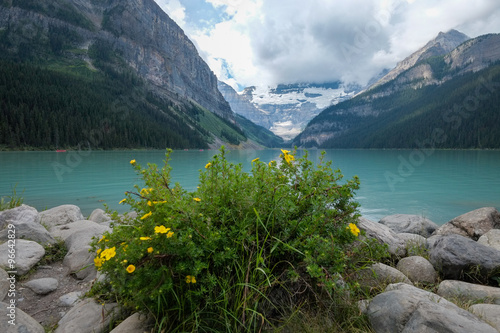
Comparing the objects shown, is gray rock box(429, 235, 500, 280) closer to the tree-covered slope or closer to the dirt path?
the dirt path

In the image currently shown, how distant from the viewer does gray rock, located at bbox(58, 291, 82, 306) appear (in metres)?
4.05

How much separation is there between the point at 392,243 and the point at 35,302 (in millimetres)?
6665

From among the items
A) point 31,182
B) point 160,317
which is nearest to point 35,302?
point 160,317

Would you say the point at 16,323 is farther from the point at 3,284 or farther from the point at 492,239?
the point at 492,239

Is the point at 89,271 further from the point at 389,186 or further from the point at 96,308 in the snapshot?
the point at 389,186

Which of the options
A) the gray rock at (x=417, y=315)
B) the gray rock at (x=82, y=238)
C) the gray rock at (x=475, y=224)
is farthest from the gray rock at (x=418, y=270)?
the gray rock at (x=82, y=238)

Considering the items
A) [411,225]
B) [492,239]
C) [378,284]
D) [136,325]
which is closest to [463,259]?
[378,284]

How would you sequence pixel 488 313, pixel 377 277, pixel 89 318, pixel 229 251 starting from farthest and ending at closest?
pixel 377 277, pixel 89 318, pixel 488 313, pixel 229 251

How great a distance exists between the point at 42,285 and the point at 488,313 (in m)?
6.52

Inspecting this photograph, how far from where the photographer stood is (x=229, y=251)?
2473mm

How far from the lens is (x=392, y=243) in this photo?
5.55 meters

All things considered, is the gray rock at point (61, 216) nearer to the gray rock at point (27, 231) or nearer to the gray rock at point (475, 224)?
the gray rock at point (27, 231)

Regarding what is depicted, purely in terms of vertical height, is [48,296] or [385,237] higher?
[385,237]

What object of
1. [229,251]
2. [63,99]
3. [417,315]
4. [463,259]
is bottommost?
[463,259]
